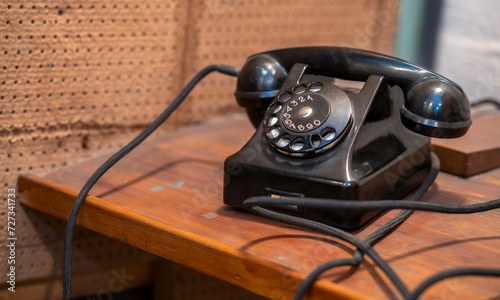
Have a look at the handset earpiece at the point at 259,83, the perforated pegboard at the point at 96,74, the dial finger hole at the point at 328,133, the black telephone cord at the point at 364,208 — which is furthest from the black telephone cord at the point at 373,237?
the perforated pegboard at the point at 96,74

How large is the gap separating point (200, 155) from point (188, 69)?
18 cm

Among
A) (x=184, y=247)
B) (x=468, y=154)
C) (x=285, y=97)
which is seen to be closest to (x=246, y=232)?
(x=184, y=247)

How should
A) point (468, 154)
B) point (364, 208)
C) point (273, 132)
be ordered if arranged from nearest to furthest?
point (364, 208), point (273, 132), point (468, 154)

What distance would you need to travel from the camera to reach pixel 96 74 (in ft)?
2.73

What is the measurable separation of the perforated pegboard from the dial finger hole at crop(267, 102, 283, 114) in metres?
0.31

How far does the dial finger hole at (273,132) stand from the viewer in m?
0.63

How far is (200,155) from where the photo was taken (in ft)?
2.79

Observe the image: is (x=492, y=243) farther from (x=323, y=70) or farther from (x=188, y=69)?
(x=188, y=69)

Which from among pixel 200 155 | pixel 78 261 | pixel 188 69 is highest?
pixel 188 69

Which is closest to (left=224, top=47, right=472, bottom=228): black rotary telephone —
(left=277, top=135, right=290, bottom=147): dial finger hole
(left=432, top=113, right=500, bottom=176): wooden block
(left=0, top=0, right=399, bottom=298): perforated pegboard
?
(left=277, top=135, right=290, bottom=147): dial finger hole

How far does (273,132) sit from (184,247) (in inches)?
6.6

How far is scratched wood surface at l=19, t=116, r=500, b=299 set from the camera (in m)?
0.50

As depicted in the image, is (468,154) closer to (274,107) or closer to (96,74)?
(274,107)

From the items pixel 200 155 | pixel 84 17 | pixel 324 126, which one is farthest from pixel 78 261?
pixel 324 126
